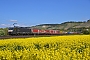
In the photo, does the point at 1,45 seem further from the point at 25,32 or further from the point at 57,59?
the point at 25,32

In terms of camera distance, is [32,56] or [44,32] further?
[44,32]

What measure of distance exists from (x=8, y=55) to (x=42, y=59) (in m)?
1.17

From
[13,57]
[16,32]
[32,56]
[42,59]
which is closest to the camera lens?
[42,59]

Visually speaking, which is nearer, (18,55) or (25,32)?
(18,55)

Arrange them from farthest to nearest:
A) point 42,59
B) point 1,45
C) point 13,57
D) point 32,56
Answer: point 1,45
point 13,57
point 32,56
point 42,59

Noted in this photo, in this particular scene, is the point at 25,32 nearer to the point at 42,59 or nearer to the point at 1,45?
the point at 1,45

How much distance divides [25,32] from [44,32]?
27.0 feet

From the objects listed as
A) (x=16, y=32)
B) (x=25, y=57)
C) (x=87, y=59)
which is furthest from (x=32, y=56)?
(x=16, y=32)

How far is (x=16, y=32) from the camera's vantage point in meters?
66.8

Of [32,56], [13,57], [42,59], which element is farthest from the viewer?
[13,57]

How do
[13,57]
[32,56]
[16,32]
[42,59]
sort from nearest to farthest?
[42,59] < [32,56] < [13,57] < [16,32]

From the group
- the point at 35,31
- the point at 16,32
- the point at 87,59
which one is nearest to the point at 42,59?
the point at 87,59

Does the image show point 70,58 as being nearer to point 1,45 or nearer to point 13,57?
point 13,57

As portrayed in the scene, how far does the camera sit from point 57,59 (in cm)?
499
